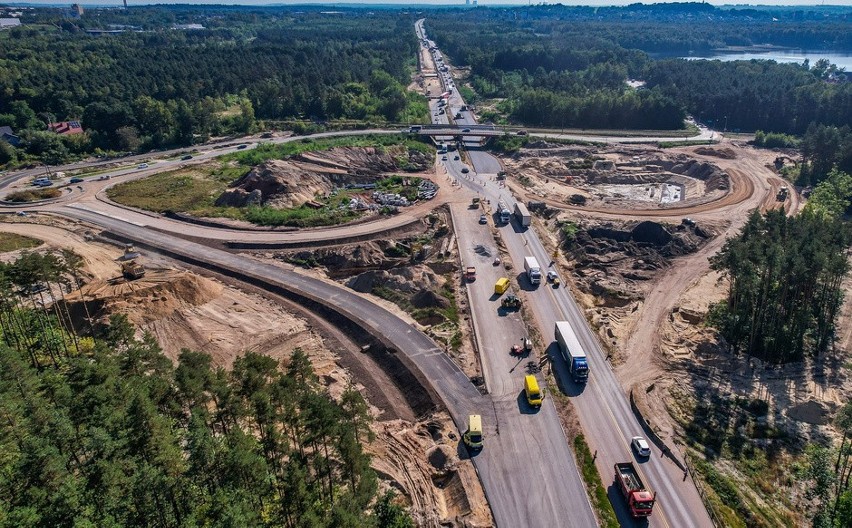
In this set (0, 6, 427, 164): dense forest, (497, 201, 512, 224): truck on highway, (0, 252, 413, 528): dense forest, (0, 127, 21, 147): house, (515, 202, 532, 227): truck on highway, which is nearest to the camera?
(0, 252, 413, 528): dense forest

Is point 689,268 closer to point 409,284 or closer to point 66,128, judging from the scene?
point 409,284

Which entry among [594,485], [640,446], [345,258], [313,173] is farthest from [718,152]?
[594,485]

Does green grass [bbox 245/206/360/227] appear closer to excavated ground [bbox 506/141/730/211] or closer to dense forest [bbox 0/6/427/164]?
excavated ground [bbox 506/141/730/211]

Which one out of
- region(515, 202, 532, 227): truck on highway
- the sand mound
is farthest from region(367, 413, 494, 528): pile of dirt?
region(515, 202, 532, 227): truck on highway

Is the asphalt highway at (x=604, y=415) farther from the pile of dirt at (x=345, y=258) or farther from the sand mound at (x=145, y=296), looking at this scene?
the sand mound at (x=145, y=296)

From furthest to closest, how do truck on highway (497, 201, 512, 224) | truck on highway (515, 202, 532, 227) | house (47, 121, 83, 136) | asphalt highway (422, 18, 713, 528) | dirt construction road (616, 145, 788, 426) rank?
house (47, 121, 83, 136) < truck on highway (497, 201, 512, 224) < truck on highway (515, 202, 532, 227) < dirt construction road (616, 145, 788, 426) < asphalt highway (422, 18, 713, 528)

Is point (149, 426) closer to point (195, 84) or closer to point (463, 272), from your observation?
point (463, 272)
